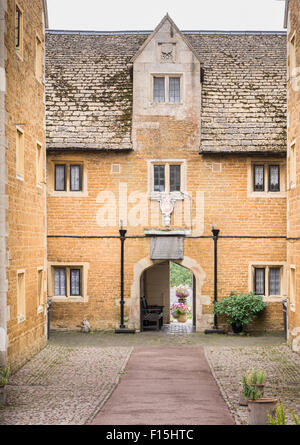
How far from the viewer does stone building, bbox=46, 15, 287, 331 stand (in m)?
24.7

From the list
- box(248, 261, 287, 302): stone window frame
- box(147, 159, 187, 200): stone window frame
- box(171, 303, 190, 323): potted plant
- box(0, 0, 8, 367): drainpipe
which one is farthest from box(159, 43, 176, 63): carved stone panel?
box(171, 303, 190, 323): potted plant

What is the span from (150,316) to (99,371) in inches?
353

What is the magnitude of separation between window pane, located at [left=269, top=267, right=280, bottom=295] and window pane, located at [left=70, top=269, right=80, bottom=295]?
674cm

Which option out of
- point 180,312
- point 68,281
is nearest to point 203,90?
point 68,281

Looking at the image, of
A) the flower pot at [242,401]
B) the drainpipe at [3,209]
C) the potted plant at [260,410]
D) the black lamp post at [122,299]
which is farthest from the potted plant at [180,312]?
the potted plant at [260,410]

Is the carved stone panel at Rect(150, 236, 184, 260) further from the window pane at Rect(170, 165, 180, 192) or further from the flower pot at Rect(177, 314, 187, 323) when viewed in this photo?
the flower pot at Rect(177, 314, 187, 323)

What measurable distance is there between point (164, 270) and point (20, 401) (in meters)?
15.7

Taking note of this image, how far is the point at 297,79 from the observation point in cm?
1980

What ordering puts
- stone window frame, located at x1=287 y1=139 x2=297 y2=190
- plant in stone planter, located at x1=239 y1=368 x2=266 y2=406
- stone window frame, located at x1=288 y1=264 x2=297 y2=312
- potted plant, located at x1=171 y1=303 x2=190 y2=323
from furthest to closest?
potted plant, located at x1=171 y1=303 x2=190 y2=323 → stone window frame, located at x1=288 y1=264 x2=297 y2=312 → stone window frame, located at x1=287 y1=139 x2=297 y2=190 → plant in stone planter, located at x1=239 y1=368 x2=266 y2=406

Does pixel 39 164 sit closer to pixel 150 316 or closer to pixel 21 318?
pixel 21 318

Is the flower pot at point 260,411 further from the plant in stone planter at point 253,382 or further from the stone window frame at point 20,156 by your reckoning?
the stone window frame at point 20,156

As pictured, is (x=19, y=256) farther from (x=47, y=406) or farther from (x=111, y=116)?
(x=111, y=116)

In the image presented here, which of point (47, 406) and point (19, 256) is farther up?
point (19, 256)
